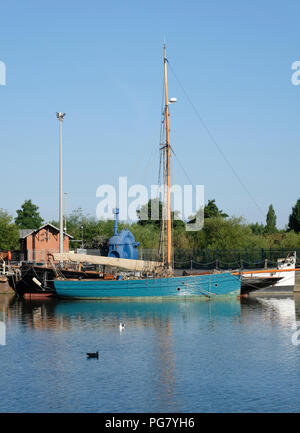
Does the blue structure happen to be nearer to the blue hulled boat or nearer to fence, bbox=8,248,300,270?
fence, bbox=8,248,300,270

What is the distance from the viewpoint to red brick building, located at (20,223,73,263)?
79562 millimetres

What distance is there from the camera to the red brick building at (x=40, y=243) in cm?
7956

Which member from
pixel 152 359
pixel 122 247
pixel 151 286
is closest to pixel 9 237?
pixel 122 247

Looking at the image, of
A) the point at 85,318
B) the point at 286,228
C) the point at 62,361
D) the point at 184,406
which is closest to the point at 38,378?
the point at 62,361

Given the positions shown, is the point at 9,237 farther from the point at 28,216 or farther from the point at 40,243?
the point at 28,216

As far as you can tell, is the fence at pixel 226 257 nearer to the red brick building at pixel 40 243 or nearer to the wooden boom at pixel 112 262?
the red brick building at pixel 40 243

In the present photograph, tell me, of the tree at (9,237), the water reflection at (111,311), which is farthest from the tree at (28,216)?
the water reflection at (111,311)

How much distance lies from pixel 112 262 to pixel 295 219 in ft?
181

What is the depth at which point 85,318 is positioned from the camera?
49312 millimetres

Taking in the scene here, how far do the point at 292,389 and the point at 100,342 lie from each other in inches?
557

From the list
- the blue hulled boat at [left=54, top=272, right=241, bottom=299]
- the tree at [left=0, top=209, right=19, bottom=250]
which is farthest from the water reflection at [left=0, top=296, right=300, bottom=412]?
the tree at [left=0, top=209, right=19, bottom=250]

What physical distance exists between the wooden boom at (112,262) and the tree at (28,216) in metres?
98.2

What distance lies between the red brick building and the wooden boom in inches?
669
